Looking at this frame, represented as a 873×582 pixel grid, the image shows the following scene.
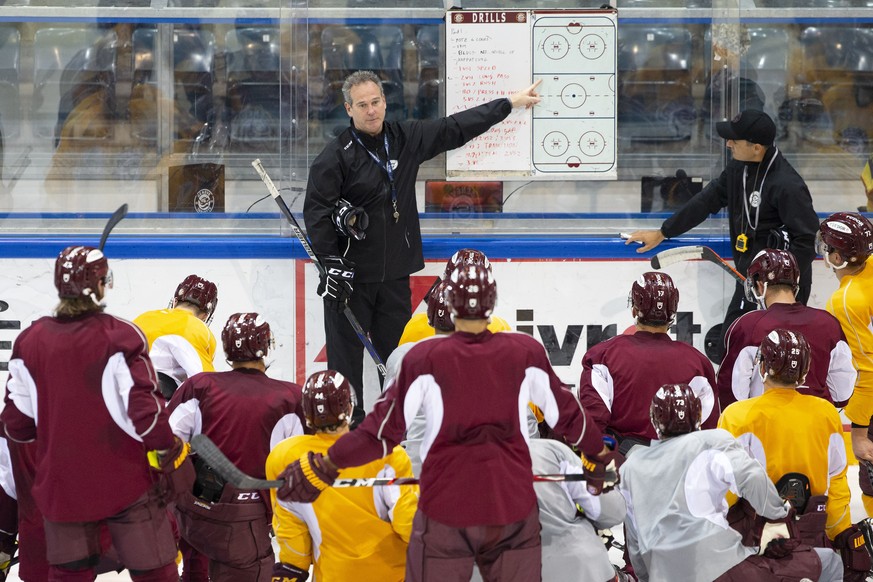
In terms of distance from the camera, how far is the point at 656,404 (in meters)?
A: 3.30

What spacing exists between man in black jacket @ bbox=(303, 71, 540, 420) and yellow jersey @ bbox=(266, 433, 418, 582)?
6.46 feet

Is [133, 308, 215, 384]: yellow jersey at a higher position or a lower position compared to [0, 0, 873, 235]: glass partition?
lower

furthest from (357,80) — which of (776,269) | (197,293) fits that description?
(776,269)

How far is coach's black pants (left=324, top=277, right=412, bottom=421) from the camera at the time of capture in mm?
5156

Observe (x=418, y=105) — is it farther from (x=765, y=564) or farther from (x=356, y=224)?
(x=765, y=564)

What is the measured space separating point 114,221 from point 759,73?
305 cm

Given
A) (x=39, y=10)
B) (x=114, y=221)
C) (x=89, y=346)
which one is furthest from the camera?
(x=39, y=10)

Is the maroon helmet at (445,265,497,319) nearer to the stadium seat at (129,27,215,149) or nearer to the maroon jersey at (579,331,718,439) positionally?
the maroon jersey at (579,331,718,439)

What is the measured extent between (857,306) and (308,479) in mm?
2287

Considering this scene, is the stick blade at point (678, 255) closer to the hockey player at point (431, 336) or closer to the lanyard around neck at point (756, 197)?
the lanyard around neck at point (756, 197)

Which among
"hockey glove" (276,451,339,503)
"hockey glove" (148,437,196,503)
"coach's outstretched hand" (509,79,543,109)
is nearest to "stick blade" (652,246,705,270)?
"coach's outstretched hand" (509,79,543,109)

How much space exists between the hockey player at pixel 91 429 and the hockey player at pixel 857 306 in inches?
93.3

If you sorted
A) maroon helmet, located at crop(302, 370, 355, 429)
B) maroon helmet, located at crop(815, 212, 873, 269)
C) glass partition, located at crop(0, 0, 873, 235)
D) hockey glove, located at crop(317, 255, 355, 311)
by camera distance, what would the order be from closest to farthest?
1. maroon helmet, located at crop(302, 370, 355, 429)
2. maroon helmet, located at crop(815, 212, 873, 269)
3. hockey glove, located at crop(317, 255, 355, 311)
4. glass partition, located at crop(0, 0, 873, 235)

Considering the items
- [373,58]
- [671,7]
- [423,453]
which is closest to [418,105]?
[373,58]
